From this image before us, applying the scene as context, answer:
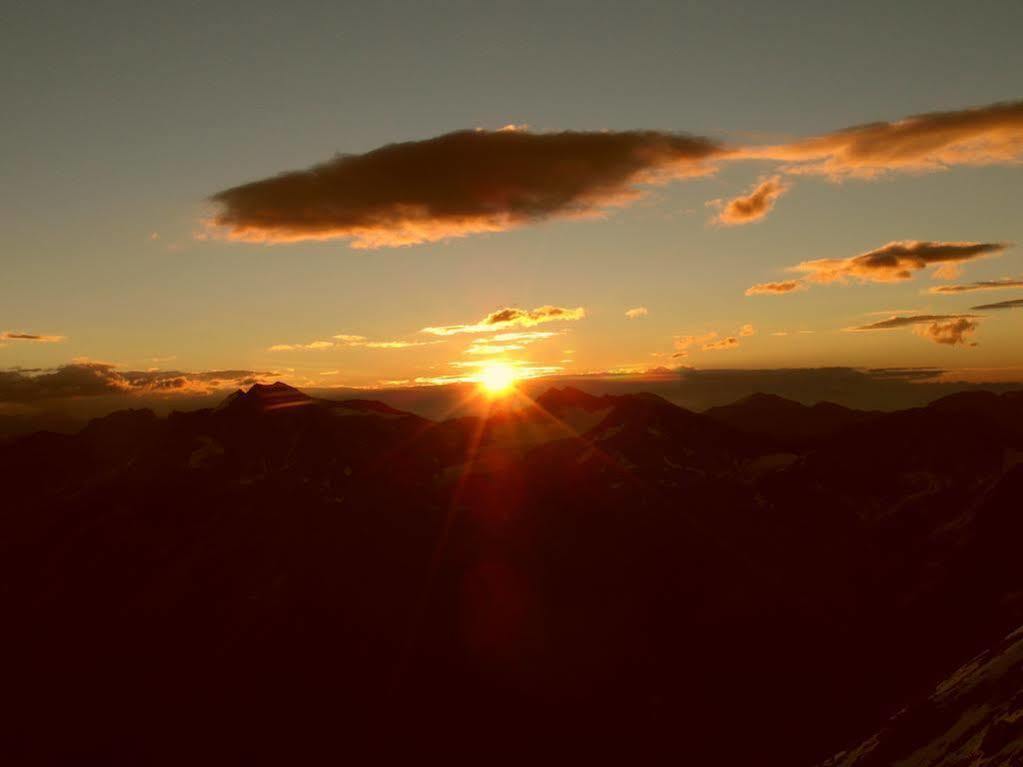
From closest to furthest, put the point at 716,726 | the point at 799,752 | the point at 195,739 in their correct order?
1. the point at 799,752
2. the point at 716,726
3. the point at 195,739

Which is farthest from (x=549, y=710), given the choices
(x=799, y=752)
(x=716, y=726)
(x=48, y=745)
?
(x=48, y=745)

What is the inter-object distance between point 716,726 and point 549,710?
135 ft

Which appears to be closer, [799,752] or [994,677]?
[994,677]

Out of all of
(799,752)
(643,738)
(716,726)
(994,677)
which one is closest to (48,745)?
(643,738)

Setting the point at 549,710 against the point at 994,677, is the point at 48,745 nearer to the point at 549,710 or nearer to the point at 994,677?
the point at 549,710

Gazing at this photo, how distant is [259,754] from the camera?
598 feet

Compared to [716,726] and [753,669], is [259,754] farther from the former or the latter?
[753,669]

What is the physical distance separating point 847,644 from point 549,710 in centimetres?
7816

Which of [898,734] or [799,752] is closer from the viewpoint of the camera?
[898,734]

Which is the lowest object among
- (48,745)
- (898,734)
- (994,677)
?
(48,745)

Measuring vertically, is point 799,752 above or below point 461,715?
above

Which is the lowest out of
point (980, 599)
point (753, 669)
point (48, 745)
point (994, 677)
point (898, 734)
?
point (48, 745)

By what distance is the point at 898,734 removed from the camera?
50.3 metres

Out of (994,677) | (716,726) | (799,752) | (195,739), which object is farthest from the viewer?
(195,739)
